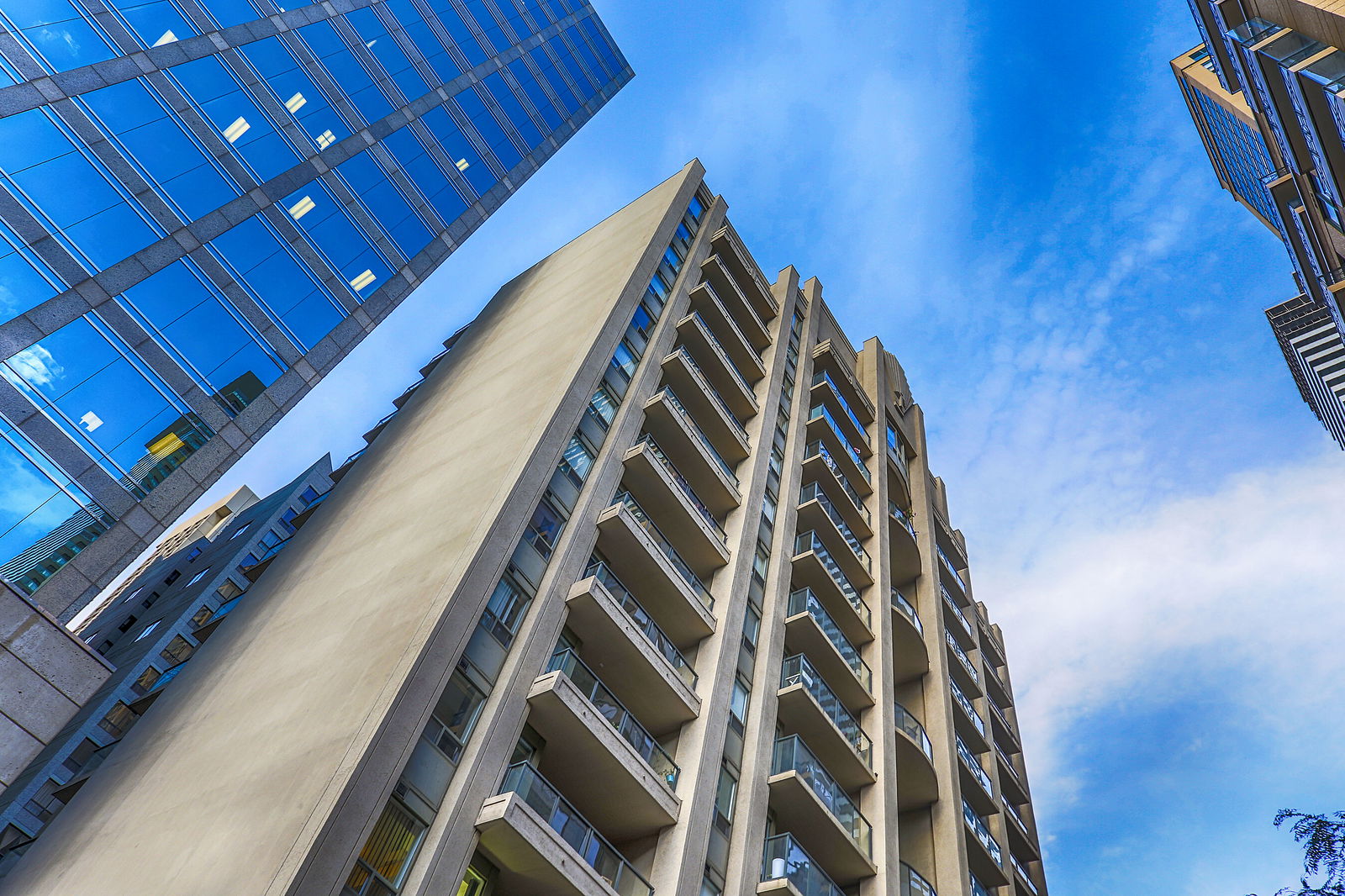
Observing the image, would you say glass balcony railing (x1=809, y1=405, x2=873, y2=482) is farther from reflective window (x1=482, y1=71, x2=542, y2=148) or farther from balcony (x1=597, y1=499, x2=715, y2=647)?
reflective window (x1=482, y1=71, x2=542, y2=148)

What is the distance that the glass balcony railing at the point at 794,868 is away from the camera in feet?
65.5

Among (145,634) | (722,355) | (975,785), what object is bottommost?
(975,785)

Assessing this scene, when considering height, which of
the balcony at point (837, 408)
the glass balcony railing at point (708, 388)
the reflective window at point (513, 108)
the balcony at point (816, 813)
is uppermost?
the reflective window at point (513, 108)

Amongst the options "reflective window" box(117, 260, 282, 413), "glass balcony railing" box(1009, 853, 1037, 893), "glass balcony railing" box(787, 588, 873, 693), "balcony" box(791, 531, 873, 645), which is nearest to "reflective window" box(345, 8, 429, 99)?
"reflective window" box(117, 260, 282, 413)

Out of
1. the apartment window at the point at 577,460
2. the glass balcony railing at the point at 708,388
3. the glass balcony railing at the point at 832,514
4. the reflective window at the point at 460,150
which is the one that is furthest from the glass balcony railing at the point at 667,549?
the reflective window at the point at 460,150

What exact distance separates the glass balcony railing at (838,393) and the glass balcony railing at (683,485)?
45.2 ft

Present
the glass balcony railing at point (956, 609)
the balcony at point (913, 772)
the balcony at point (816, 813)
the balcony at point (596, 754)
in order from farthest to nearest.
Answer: the glass balcony railing at point (956, 609) < the balcony at point (913, 772) < the balcony at point (816, 813) < the balcony at point (596, 754)

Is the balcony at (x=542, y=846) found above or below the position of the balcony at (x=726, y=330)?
below

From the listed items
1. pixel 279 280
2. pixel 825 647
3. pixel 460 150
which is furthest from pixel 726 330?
pixel 460 150

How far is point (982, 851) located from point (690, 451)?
1641 cm

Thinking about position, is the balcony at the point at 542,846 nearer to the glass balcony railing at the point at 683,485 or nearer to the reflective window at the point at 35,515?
the glass balcony railing at the point at 683,485

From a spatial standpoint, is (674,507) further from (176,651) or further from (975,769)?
(176,651)

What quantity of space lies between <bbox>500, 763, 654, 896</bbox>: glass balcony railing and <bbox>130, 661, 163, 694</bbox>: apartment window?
24.9m

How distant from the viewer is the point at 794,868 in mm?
20234
